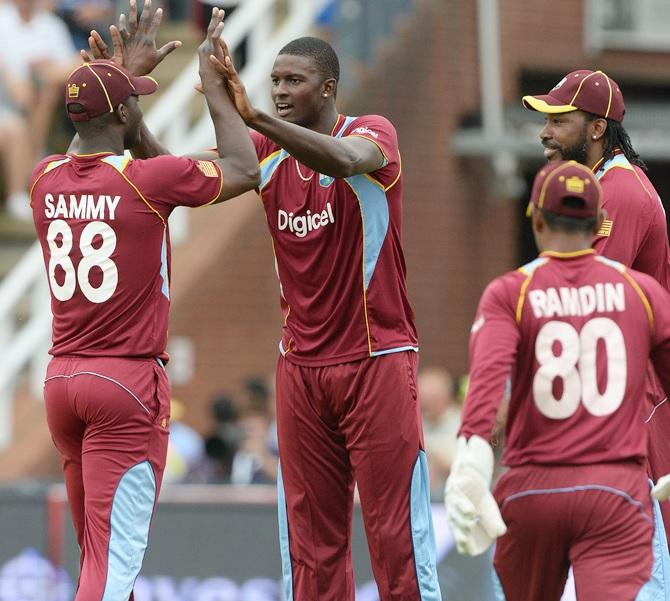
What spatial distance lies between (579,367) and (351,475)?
5.76ft

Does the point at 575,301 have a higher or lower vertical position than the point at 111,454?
higher

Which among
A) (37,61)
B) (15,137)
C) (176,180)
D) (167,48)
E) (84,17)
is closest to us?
(176,180)

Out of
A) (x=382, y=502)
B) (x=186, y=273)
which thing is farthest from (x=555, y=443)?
(x=186, y=273)

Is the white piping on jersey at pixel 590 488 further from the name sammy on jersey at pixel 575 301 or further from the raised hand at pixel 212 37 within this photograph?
the raised hand at pixel 212 37

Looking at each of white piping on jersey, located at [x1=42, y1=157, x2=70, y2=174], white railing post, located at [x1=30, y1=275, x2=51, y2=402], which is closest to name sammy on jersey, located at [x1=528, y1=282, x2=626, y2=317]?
white piping on jersey, located at [x1=42, y1=157, x2=70, y2=174]

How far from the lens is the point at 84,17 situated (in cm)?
1370

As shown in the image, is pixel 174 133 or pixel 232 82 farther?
pixel 174 133

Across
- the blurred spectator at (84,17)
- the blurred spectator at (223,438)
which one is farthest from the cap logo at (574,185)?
the blurred spectator at (84,17)

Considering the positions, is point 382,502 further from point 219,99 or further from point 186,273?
point 186,273

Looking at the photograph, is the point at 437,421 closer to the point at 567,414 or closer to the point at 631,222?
the point at 631,222

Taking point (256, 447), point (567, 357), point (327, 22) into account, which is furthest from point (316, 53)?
point (327, 22)

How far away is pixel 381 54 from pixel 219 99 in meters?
8.27

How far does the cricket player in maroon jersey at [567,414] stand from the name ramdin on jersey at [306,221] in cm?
130

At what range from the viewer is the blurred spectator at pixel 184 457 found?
466 inches
